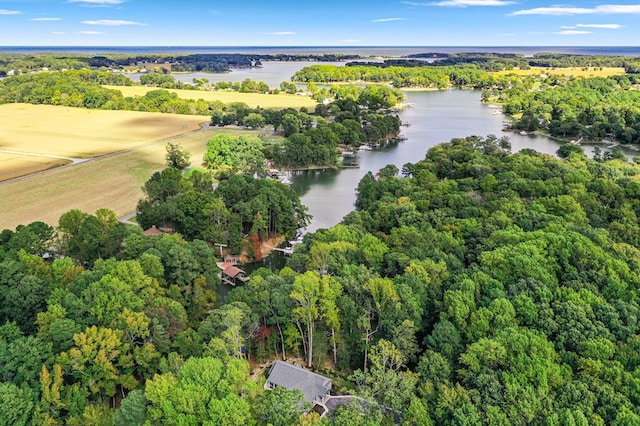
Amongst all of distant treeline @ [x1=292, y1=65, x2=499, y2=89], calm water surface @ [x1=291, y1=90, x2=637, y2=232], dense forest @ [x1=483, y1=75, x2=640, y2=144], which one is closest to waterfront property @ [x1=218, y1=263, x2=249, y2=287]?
calm water surface @ [x1=291, y1=90, x2=637, y2=232]

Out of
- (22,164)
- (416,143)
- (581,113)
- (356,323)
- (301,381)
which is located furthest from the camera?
(581,113)

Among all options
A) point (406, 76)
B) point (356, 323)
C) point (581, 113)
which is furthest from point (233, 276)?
point (406, 76)

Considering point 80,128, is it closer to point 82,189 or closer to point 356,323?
point 82,189

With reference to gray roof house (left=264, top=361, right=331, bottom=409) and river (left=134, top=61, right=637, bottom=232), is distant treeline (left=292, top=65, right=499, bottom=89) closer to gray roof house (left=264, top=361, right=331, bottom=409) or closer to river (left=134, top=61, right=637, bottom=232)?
river (left=134, top=61, right=637, bottom=232)

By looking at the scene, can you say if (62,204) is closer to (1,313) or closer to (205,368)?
(1,313)

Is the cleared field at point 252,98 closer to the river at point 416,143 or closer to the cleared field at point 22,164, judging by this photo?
the river at point 416,143
